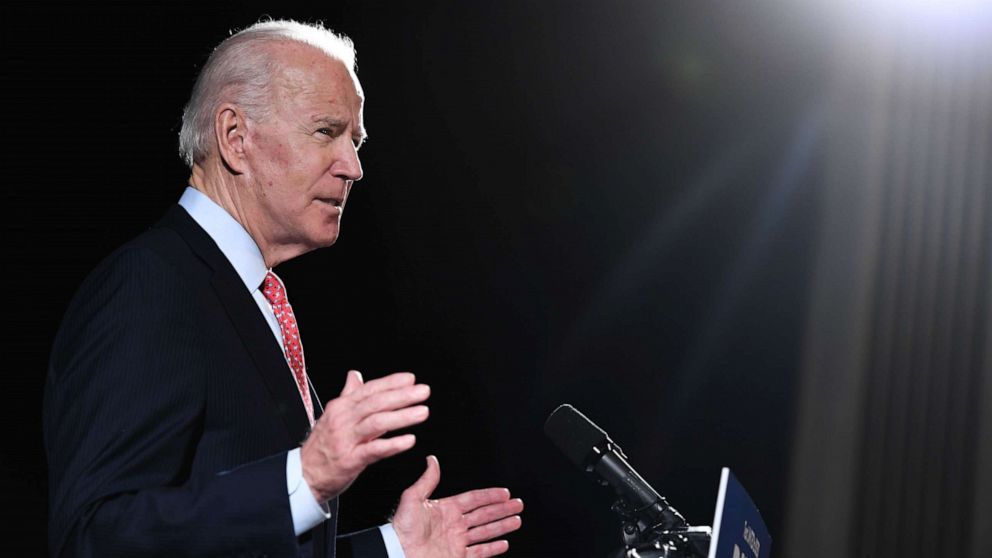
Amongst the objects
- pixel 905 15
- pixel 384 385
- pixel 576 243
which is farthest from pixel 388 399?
pixel 905 15

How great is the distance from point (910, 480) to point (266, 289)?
8.16 feet

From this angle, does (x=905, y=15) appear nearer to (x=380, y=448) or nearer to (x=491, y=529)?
(x=491, y=529)

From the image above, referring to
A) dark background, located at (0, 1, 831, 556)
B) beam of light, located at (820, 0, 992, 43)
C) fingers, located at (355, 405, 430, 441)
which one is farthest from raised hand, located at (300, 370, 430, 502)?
beam of light, located at (820, 0, 992, 43)

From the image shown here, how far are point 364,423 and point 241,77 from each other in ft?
2.32

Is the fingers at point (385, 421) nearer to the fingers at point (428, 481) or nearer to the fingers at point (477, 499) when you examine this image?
the fingers at point (428, 481)

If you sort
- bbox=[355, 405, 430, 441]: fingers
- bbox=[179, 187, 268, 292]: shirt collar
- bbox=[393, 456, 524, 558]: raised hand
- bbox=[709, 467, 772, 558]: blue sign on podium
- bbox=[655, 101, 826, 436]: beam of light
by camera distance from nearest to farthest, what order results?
1. bbox=[355, 405, 430, 441]: fingers
2. bbox=[709, 467, 772, 558]: blue sign on podium
3. bbox=[179, 187, 268, 292]: shirt collar
4. bbox=[393, 456, 524, 558]: raised hand
5. bbox=[655, 101, 826, 436]: beam of light

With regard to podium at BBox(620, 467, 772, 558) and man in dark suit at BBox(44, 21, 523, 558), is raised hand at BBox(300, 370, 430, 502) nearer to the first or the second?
man in dark suit at BBox(44, 21, 523, 558)

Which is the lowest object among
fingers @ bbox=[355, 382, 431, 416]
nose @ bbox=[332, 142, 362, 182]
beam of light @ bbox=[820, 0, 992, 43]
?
fingers @ bbox=[355, 382, 431, 416]

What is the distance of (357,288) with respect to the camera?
9.33 ft

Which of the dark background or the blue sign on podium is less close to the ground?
the dark background

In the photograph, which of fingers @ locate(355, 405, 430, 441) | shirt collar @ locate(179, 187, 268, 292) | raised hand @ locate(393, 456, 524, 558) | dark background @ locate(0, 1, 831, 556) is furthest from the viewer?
dark background @ locate(0, 1, 831, 556)

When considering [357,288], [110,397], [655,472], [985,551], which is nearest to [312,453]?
[110,397]

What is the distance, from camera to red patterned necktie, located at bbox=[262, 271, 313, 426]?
1438mm

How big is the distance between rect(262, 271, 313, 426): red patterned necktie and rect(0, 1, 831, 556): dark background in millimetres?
1277
